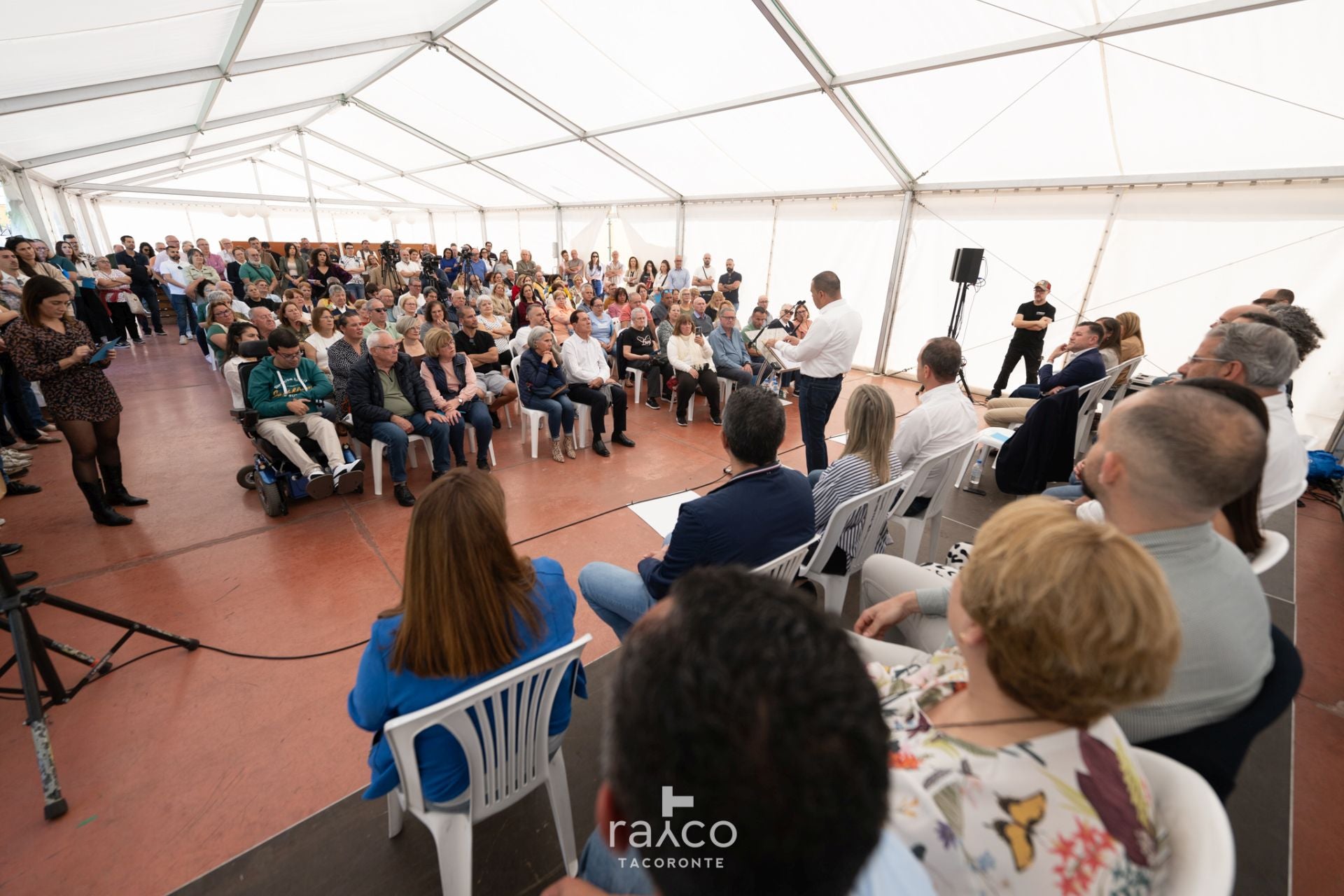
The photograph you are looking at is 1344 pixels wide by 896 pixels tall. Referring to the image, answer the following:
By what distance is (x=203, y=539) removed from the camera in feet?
10.3

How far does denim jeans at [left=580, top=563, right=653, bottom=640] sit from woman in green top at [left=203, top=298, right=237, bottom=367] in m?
4.61

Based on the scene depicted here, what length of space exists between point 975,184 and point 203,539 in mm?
8594

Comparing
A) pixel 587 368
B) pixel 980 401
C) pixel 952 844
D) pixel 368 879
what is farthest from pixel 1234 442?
pixel 980 401

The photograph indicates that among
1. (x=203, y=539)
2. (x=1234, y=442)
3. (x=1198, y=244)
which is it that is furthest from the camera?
(x=1198, y=244)

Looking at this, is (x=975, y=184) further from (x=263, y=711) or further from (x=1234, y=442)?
(x=263, y=711)

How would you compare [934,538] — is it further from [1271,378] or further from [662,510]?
[662,510]

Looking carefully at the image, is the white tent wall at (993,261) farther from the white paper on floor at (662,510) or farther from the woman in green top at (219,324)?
the woman in green top at (219,324)

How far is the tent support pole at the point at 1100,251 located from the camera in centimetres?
584

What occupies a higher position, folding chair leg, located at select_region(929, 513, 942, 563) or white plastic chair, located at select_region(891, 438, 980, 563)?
white plastic chair, located at select_region(891, 438, 980, 563)

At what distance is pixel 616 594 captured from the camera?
6.59 feet

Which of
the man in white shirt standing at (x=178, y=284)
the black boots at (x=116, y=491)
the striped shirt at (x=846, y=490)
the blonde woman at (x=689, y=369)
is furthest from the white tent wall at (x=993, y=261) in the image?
the man in white shirt standing at (x=178, y=284)

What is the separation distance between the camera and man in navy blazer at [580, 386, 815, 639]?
1742 mm

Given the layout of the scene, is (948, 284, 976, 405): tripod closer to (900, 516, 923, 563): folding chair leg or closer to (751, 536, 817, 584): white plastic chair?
(900, 516, 923, 563): folding chair leg

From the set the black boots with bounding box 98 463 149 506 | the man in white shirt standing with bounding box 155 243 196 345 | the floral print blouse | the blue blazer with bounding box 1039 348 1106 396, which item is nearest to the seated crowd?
the floral print blouse
